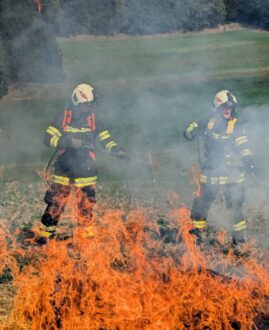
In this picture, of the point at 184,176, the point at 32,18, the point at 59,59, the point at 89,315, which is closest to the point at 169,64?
the point at 59,59

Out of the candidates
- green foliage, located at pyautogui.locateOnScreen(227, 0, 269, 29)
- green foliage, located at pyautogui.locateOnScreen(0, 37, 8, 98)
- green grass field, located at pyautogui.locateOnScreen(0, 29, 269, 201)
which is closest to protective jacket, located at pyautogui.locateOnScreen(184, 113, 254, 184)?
green foliage, located at pyautogui.locateOnScreen(227, 0, 269, 29)

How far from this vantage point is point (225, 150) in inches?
269

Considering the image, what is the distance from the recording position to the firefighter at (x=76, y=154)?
6566 millimetres

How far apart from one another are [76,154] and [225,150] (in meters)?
1.94

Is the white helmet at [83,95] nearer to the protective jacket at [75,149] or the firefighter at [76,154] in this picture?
the firefighter at [76,154]

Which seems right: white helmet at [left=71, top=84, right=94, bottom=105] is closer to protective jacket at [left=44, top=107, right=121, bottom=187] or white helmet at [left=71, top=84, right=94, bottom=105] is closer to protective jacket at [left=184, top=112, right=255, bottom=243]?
protective jacket at [left=44, top=107, right=121, bottom=187]

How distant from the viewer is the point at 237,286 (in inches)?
203

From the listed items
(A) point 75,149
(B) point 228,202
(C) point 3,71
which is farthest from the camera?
(C) point 3,71

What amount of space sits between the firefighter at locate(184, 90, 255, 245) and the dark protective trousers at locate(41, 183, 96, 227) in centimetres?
144

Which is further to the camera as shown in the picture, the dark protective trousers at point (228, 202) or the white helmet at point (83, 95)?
the dark protective trousers at point (228, 202)

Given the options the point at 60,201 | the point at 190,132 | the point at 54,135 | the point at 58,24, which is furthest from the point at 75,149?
the point at 58,24

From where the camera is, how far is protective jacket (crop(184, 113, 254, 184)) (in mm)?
6789

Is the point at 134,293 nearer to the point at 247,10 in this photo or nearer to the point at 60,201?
the point at 60,201

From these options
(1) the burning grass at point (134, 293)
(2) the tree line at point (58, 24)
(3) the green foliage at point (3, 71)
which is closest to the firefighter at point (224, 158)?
(1) the burning grass at point (134, 293)
